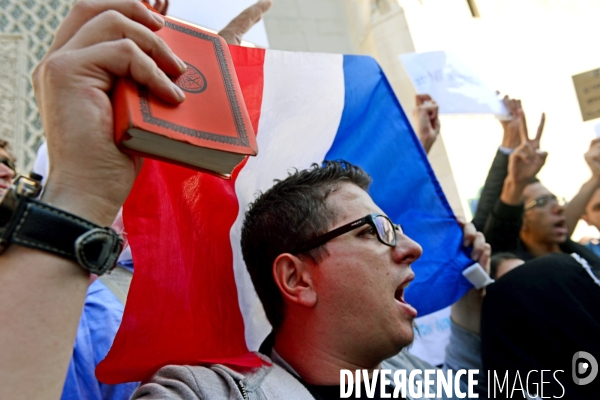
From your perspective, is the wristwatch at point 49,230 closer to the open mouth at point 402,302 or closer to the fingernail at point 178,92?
the fingernail at point 178,92

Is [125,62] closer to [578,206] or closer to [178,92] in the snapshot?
[178,92]

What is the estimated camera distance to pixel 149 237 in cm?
117

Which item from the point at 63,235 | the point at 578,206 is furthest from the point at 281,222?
the point at 578,206

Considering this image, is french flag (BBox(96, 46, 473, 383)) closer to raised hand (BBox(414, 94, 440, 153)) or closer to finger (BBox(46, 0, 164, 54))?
raised hand (BBox(414, 94, 440, 153))

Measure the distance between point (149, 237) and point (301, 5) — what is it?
4.02 m

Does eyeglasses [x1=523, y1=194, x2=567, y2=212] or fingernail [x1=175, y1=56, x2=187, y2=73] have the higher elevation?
fingernail [x1=175, y1=56, x2=187, y2=73]

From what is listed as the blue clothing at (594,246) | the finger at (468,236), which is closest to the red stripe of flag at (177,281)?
the finger at (468,236)

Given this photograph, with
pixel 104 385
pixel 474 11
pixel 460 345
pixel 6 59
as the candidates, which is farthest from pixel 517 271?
pixel 474 11

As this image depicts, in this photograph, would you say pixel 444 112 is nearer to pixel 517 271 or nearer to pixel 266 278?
pixel 517 271

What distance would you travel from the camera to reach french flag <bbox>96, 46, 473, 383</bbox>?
3.79 ft

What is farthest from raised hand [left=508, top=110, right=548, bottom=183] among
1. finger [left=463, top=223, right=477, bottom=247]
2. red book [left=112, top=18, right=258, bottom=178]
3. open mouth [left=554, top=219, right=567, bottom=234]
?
red book [left=112, top=18, right=258, bottom=178]

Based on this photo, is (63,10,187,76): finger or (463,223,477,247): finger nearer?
(63,10,187,76): finger

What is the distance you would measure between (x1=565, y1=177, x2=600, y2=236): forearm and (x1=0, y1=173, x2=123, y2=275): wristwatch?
2337 mm

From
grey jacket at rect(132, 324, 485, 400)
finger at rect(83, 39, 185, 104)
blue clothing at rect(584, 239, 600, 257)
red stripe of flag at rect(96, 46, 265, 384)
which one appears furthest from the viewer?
blue clothing at rect(584, 239, 600, 257)
